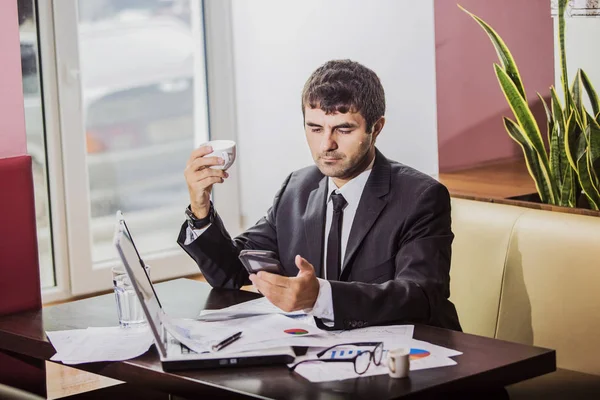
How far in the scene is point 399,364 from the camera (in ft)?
6.37

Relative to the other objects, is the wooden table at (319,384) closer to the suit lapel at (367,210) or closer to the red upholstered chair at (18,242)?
the suit lapel at (367,210)

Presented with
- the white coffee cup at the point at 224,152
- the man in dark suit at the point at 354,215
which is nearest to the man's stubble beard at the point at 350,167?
the man in dark suit at the point at 354,215

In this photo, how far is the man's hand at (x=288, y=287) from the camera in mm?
2217

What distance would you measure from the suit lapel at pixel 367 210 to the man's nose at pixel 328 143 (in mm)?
144

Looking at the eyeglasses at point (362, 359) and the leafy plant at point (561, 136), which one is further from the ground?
the leafy plant at point (561, 136)

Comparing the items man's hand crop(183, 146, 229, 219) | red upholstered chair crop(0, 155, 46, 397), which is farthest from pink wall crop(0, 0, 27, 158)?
man's hand crop(183, 146, 229, 219)

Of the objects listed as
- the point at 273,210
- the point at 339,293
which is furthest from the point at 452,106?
the point at 339,293

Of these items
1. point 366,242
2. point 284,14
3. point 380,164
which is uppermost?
point 284,14

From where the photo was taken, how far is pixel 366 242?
2650 millimetres

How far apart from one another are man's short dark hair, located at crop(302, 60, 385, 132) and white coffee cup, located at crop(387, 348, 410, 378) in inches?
33.8

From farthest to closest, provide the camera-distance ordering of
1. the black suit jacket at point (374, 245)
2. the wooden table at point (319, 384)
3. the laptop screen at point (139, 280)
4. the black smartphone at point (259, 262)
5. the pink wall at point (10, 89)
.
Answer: the pink wall at point (10, 89) < the black suit jacket at point (374, 245) < the black smartphone at point (259, 262) < the laptop screen at point (139, 280) < the wooden table at point (319, 384)

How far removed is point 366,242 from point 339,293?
1.18 ft

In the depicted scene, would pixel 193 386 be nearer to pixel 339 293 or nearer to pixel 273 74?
pixel 339 293

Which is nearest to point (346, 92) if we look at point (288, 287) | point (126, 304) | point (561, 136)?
point (288, 287)
